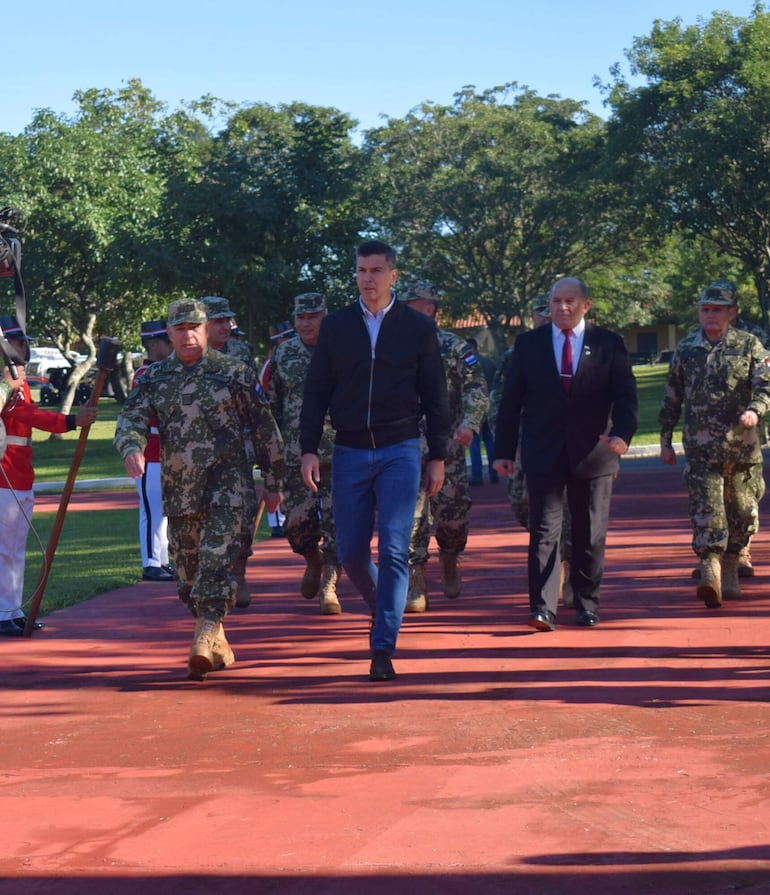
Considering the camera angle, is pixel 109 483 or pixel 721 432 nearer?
pixel 721 432

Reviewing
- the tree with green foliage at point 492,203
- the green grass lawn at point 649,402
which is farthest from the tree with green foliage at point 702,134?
the tree with green foliage at point 492,203

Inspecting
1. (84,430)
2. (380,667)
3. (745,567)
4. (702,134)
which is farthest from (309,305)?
(702,134)

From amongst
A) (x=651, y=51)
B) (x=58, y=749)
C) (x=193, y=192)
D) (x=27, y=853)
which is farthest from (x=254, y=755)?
(x=651, y=51)

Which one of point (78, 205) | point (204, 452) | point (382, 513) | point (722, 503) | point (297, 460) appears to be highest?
point (78, 205)

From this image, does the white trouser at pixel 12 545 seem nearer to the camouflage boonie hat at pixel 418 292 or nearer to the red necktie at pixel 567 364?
the camouflage boonie hat at pixel 418 292

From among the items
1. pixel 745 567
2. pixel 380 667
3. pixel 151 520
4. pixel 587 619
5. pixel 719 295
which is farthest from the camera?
pixel 151 520

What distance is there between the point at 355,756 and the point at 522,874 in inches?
67.7

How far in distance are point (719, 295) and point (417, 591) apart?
9.18 ft

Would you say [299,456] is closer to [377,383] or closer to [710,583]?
[377,383]

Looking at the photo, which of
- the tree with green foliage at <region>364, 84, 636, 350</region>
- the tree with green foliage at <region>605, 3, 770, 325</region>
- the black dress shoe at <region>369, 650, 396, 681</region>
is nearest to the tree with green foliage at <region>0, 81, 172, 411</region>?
the tree with green foliage at <region>364, 84, 636, 350</region>

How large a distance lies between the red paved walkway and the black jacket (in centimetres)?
128

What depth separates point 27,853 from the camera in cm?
496

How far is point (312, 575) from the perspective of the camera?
1062 cm

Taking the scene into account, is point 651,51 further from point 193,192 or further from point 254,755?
point 254,755
